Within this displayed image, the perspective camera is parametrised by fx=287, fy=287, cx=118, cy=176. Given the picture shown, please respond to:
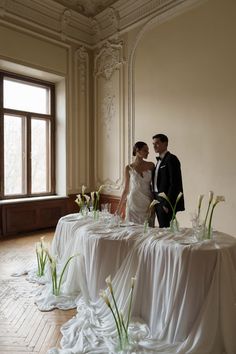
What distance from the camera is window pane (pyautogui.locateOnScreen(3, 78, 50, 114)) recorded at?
585cm

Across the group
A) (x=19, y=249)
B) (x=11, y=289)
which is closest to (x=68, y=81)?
(x=19, y=249)

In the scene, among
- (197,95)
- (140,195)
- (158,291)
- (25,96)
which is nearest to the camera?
(158,291)

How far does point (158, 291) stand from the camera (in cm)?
212

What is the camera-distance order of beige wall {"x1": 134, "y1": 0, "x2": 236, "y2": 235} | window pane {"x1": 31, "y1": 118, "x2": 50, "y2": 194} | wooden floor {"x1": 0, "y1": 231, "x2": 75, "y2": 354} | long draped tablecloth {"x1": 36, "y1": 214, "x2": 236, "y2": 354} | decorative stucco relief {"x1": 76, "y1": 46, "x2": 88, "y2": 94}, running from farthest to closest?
decorative stucco relief {"x1": 76, "y1": 46, "x2": 88, "y2": 94} < window pane {"x1": 31, "y1": 118, "x2": 50, "y2": 194} < beige wall {"x1": 134, "y1": 0, "x2": 236, "y2": 235} < wooden floor {"x1": 0, "y1": 231, "x2": 75, "y2": 354} < long draped tablecloth {"x1": 36, "y1": 214, "x2": 236, "y2": 354}

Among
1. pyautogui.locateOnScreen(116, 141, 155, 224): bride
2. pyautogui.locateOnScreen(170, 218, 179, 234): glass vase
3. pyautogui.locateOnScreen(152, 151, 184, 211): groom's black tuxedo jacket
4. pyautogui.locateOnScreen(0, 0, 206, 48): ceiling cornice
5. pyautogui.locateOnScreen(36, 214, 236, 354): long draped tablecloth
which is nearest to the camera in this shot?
pyautogui.locateOnScreen(36, 214, 236, 354): long draped tablecloth

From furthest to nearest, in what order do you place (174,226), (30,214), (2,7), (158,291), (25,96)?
(25,96), (30,214), (2,7), (174,226), (158,291)

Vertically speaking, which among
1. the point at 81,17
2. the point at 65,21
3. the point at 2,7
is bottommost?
the point at 2,7

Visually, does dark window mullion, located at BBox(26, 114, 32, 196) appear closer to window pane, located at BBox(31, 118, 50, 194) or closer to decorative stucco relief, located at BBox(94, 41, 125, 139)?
window pane, located at BBox(31, 118, 50, 194)

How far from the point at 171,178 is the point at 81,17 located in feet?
16.7

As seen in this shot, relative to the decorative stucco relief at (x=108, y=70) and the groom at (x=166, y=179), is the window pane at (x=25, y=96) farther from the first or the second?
the groom at (x=166, y=179)

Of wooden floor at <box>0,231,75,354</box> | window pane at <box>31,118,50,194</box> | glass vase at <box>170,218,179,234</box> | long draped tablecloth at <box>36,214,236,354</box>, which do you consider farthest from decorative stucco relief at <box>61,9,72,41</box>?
glass vase at <box>170,218,179,234</box>

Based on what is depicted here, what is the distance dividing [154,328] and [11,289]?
175cm

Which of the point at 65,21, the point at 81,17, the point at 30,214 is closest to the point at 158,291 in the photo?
the point at 30,214

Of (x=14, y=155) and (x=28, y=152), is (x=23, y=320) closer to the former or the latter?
(x=14, y=155)
